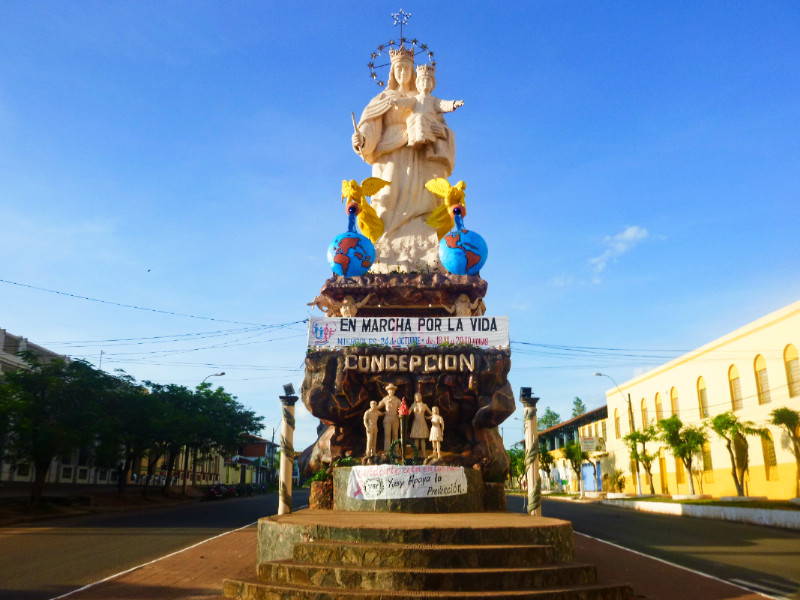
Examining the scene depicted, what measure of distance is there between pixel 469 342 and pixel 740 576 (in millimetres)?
8208

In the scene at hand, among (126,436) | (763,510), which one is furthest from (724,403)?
(126,436)

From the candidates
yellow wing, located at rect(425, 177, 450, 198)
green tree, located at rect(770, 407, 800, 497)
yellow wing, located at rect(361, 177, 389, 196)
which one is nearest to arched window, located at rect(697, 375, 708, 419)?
green tree, located at rect(770, 407, 800, 497)

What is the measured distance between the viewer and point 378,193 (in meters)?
24.3

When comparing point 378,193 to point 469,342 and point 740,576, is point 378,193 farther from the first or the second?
point 740,576

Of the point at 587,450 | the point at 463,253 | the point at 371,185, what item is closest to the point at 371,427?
the point at 463,253

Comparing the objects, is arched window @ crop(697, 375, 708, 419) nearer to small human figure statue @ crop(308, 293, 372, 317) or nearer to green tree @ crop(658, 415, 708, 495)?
green tree @ crop(658, 415, 708, 495)

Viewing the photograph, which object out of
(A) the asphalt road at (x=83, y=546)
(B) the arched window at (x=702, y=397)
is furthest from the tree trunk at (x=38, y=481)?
(B) the arched window at (x=702, y=397)

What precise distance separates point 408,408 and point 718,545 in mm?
7884

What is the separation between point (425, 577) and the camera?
312 inches

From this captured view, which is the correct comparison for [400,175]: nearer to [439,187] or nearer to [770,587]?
[439,187]

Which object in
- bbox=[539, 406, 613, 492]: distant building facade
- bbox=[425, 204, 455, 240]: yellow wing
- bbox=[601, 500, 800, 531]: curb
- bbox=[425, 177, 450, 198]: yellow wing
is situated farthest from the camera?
bbox=[539, 406, 613, 492]: distant building facade

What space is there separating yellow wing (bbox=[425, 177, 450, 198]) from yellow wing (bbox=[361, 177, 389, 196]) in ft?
5.69

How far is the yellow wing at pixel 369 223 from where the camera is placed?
23.1 metres

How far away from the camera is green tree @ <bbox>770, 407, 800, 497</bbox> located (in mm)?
25656
